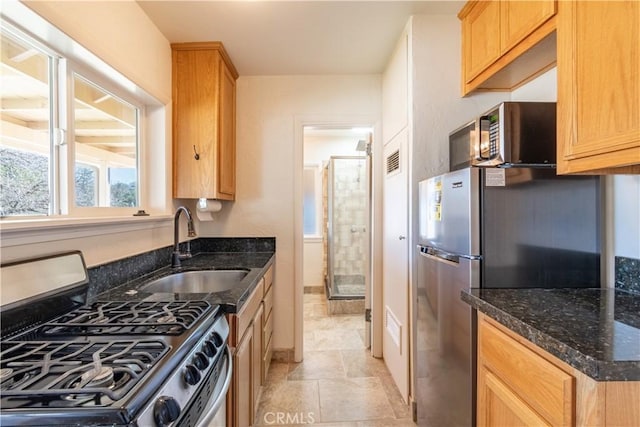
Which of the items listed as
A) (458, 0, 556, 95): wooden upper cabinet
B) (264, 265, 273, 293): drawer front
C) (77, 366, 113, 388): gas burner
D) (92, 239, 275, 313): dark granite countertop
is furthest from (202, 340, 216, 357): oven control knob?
(458, 0, 556, 95): wooden upper cabinet

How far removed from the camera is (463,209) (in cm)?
129

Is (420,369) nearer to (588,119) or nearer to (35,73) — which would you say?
(588,119)

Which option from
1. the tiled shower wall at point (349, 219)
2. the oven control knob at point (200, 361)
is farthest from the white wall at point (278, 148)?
the oven control knob at point (200, 361)

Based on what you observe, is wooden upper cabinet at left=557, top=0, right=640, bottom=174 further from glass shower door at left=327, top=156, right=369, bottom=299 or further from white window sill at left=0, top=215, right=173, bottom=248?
glass shower door at left=327, top=156, right=369, bottom=299

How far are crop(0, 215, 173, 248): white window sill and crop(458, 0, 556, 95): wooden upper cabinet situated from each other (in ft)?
6.64

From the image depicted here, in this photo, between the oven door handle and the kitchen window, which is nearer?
the oven door handle

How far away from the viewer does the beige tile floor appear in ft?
6.11

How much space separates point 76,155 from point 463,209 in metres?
1.76

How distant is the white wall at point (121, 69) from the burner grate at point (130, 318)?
26 centimetres

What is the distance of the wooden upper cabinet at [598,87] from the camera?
860 millimetres

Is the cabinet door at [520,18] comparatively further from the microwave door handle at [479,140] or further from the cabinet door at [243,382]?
the cabinet door at [243,382]

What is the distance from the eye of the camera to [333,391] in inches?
84.0

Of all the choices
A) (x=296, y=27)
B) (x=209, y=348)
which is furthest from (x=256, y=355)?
(x=296, y=27)

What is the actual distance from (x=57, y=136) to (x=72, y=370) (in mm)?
1059
